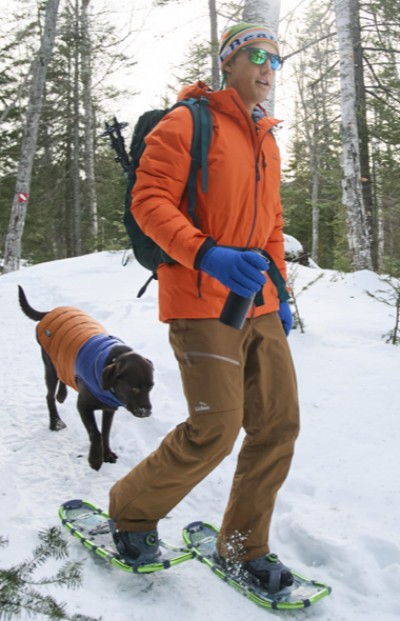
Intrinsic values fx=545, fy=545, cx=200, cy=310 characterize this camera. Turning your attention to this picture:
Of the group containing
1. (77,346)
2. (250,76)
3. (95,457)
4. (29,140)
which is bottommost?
(95,457)

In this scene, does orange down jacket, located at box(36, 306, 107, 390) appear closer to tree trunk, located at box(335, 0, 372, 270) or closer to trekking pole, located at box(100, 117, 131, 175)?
trekking pole, located at box(100, 117, 131, 175)

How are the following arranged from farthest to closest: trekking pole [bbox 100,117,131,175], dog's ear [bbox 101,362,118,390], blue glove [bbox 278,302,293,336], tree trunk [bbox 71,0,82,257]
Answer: tree trunk [bbox 71,0,82,257] → dog's ear [bbox 101,362,118,390] → blue glove [bbox 278,302,293,336] → trekking pole [bbox 100,117,131,175]

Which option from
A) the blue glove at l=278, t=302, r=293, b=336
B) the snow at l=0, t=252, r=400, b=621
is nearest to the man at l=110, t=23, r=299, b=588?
the blue glove at l=278, t=302, r=293, b=336

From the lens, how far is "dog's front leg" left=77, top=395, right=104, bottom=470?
12.4ft

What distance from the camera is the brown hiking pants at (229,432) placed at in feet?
7.63

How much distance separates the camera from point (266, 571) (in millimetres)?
2506

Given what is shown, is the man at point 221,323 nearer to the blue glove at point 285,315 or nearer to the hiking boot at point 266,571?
the hiking boot at point 266,571

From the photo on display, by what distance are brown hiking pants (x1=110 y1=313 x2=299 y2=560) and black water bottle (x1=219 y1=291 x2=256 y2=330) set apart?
7.5 inches

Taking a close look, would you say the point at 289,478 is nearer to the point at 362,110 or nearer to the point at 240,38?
the point at 240,38

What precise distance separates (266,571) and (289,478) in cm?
118

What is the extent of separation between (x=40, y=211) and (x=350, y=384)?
20.5m

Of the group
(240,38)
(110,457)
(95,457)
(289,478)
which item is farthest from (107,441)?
(240,38)

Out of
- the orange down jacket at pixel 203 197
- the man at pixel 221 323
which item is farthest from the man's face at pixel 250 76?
the orange down jacket at pixel 203 197

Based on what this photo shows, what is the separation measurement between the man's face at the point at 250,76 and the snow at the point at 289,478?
2.28m
